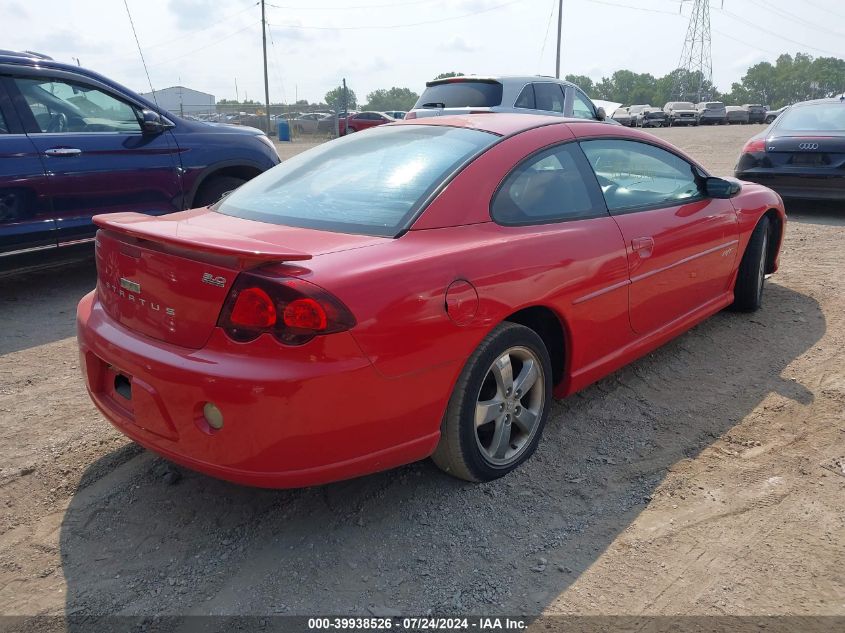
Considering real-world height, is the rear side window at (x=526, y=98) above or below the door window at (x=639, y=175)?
above

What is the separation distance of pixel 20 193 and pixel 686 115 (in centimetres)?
4280

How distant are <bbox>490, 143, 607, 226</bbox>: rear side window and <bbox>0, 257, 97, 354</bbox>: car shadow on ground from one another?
3234 mm

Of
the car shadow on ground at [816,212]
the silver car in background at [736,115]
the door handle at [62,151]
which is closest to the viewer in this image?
the door handle at [62,151]

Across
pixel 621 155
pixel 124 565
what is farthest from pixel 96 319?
pixel 621 155

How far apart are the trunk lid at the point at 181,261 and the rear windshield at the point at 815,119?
26.3 ft

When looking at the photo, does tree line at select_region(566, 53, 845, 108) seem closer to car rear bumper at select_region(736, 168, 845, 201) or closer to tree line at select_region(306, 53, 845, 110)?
tree line at select_region(306, 53, 845, 110)

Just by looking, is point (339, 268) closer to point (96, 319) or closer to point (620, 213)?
point (96, 319)

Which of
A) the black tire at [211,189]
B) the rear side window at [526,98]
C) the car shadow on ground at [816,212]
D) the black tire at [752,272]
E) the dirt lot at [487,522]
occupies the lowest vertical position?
the dirt lot at [487,522]

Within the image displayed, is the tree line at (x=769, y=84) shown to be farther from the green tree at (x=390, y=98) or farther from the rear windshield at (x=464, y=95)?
the rear windshield at (x=464, y=95)

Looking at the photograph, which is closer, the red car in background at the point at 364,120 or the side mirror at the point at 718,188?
the side mirror at the point at 718,188

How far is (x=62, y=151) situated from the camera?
17.1 ft

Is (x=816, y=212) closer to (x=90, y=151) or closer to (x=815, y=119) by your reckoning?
(x=815, y=119)

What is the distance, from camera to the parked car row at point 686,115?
137ft

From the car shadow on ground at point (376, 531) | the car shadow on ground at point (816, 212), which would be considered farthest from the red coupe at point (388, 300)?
the car shadow on ground at point (816, 212)
